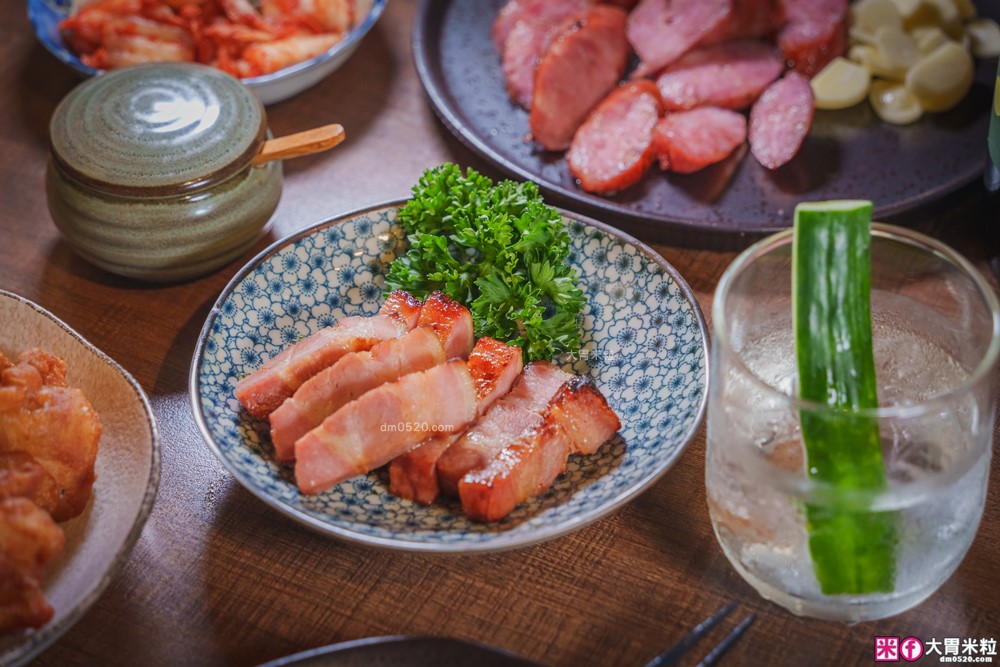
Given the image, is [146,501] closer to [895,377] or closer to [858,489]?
[858,489]

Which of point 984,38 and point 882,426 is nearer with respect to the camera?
point 882,426

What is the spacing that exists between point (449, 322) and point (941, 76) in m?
1.36

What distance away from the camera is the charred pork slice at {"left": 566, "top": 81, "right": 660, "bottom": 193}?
7.13ft

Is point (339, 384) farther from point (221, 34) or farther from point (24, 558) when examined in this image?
point (221, 34)

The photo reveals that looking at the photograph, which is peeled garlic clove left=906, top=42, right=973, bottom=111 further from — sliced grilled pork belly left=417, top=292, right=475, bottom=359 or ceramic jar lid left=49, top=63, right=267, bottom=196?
ceramic jar lid left=49, top=63, right=267, bottom=196

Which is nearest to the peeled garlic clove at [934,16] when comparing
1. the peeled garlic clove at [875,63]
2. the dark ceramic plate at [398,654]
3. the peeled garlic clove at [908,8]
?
the peeled garlic clove at [908,8]

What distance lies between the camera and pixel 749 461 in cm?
131

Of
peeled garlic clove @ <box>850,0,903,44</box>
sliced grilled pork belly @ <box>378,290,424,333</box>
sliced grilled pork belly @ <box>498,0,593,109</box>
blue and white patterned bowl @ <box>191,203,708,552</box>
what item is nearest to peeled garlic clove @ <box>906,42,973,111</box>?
peeled garlic clove @ <box>850,0,903,44</box>

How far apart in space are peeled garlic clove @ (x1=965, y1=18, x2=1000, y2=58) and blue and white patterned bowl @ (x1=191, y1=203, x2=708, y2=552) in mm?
1224

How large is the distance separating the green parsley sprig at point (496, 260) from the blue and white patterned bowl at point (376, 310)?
0.07 metres

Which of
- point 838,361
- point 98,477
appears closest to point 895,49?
point 838,361

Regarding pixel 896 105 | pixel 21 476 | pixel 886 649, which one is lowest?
pixel 886 649

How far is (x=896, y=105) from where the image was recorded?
235 cm

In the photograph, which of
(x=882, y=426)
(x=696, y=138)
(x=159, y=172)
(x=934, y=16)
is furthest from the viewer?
(x=934, y=16)
